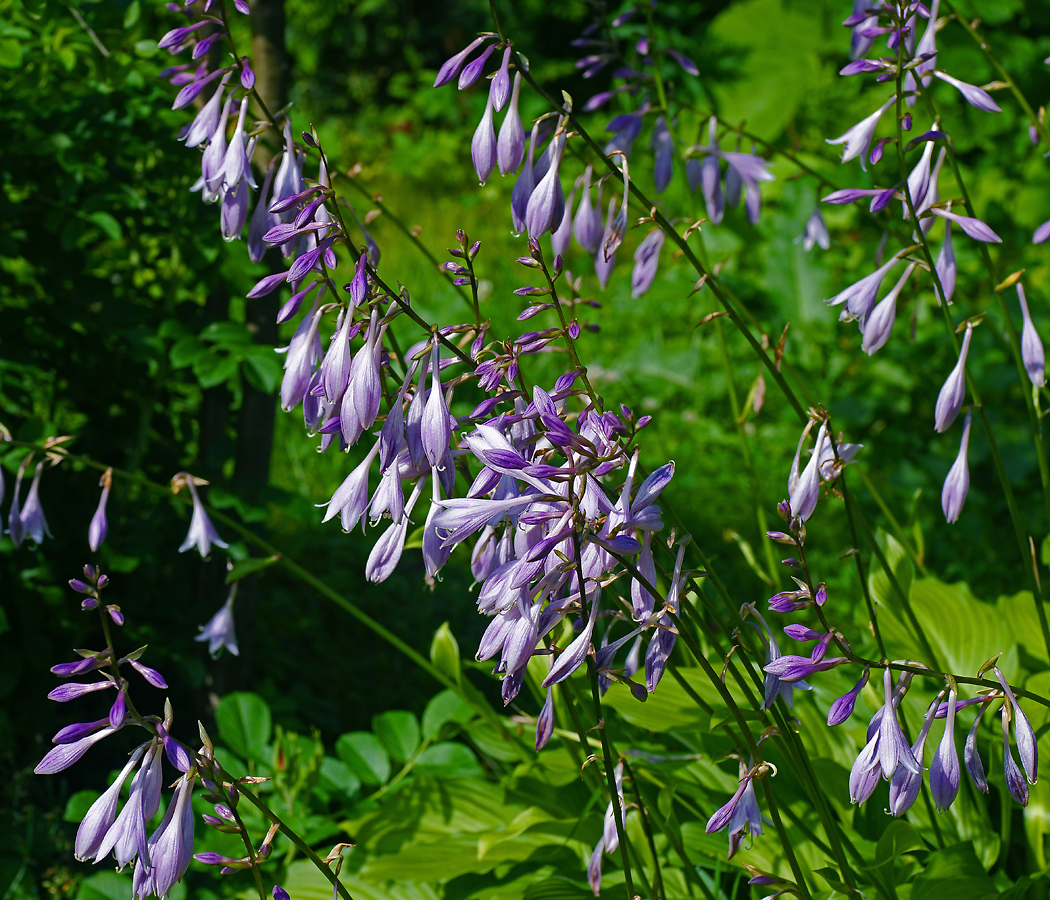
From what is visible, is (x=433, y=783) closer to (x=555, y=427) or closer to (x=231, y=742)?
(x=231, y=742)

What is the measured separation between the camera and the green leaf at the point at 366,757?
2086 mm

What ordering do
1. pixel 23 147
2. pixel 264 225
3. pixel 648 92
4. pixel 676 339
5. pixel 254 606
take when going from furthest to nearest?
pixel 676 339
pixel 254 606
pixel 23 147
pixel 648 92
pixel 264 225

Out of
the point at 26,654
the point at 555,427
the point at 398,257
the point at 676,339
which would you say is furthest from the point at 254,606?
the point at 398,257

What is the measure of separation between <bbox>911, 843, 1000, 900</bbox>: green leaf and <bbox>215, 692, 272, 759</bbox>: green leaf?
1.32 m

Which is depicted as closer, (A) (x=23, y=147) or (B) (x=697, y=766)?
(B) (x=697, y=766)

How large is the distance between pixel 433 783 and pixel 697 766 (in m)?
0.57

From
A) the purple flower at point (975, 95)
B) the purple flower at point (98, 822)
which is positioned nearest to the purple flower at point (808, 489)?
the purple flower at point (975, 95)

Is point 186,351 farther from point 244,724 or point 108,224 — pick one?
point 244,724

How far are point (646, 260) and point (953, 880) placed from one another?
1.15 m

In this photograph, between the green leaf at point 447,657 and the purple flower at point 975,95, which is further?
the green leaf at point 447,657

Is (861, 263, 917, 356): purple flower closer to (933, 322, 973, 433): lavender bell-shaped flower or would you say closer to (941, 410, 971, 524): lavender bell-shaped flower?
(933, 322, 973, 433): lavender bell-shaped flower

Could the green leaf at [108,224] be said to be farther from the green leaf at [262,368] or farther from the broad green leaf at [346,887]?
the broad green leaf at [346,887]

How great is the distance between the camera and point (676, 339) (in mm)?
5270

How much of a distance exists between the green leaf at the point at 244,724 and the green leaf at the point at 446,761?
1.14ft
